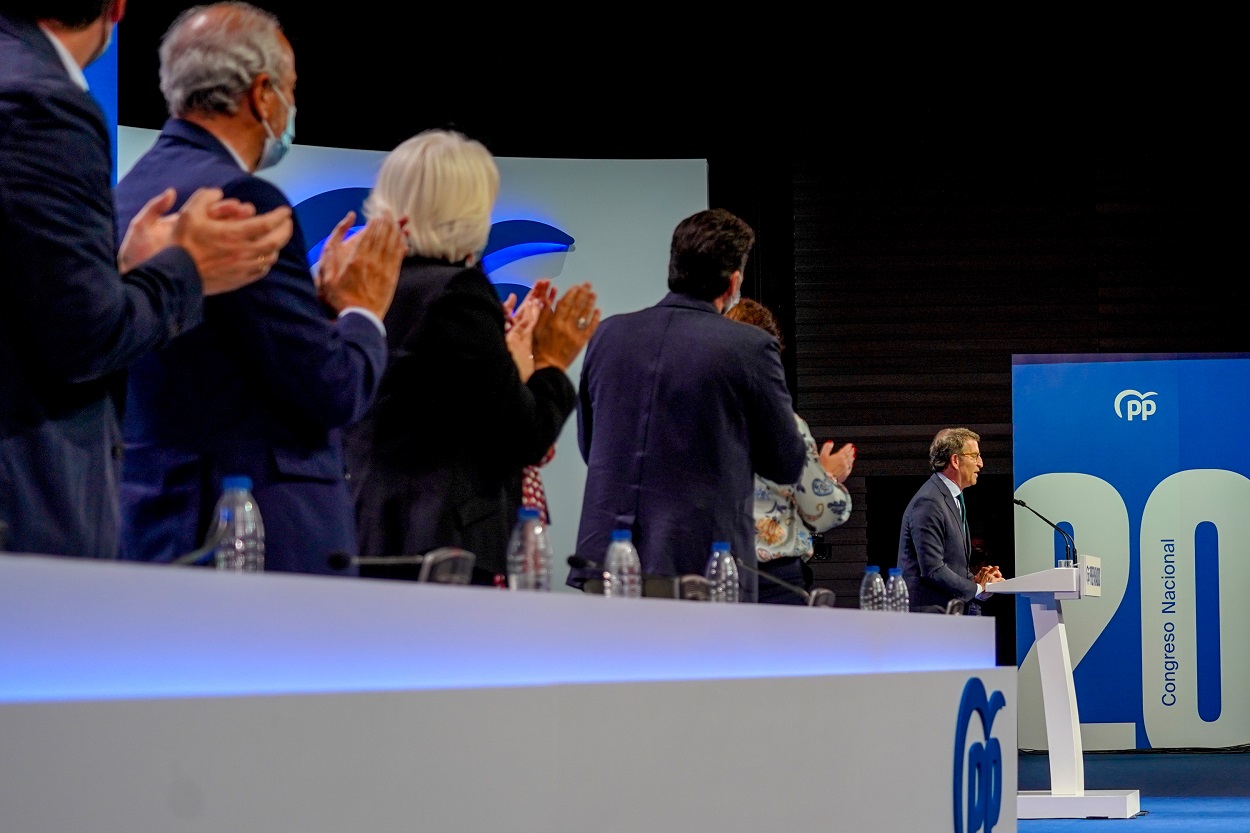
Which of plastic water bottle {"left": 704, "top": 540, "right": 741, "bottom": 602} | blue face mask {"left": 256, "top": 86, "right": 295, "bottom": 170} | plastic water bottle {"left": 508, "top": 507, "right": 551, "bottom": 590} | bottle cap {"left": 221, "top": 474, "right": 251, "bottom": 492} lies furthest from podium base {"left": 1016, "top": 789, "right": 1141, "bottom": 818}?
bottle cap {"left": 221, "top": 474, "right": 251, "bottom": 492}

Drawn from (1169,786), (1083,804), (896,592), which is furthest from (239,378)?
(1169,786)

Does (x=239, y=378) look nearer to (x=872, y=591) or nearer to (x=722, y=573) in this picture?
(x=722, y=573)

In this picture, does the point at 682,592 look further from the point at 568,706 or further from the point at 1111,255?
the point at 1111,255

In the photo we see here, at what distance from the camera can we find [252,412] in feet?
6.03

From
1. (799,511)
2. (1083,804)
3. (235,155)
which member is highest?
(235,155)

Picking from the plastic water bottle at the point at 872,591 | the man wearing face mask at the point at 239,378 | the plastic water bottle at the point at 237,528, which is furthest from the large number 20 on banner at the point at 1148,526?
the plastic water bottle at the point at 237,528

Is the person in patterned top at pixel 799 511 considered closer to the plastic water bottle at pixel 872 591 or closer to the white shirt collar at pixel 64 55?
the plastic water bottle at pixel 872 591

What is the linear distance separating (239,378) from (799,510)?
2.18 m

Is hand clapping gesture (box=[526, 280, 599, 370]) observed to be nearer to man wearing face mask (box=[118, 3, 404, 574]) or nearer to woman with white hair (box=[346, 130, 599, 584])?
woman with white hair (box=[346, 130, 599, 584])

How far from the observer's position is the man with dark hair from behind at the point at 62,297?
4.69 feet

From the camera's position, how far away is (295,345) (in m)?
1.81

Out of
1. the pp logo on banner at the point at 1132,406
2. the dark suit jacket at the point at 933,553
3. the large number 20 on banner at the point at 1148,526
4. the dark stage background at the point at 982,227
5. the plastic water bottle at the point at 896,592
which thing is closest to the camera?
the plastic water bottle at the point at 896,592

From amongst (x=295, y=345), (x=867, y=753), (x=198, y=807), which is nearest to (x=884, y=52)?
(x=867, y=753)

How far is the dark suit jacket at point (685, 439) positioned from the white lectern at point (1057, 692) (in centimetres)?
296
